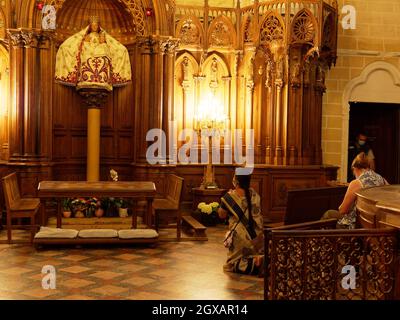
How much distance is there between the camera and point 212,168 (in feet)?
34.0

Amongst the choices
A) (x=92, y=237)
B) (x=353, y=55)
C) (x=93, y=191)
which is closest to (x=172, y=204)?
(x=93, y=191)

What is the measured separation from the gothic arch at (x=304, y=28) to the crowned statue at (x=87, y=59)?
3.12 meters

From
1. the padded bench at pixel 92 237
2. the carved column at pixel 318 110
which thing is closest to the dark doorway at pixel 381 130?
the carved column at pixel 318 110

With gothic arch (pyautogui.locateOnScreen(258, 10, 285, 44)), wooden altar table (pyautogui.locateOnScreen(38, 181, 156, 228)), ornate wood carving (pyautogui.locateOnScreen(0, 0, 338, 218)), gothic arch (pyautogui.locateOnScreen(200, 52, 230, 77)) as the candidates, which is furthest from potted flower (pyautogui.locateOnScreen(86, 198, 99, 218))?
gothic arch (pyautogui.locateOnScreen(258, 10, 285, 44))

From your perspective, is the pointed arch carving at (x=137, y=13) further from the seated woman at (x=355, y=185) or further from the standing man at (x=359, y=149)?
the seated woman at (x=355, y=185)

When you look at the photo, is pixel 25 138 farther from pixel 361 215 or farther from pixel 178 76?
pixel 361 215

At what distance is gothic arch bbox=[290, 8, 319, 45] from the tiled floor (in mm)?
4093

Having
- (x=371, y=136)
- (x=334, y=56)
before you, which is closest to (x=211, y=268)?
(x=334, y=56)

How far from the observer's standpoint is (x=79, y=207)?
29.5 ft

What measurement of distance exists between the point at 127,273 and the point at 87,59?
449cm

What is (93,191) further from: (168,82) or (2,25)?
(2,25)

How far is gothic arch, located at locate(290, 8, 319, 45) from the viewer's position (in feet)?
32.9

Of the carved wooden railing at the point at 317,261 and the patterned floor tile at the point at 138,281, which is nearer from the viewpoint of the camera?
the carved wooden railing at the point at 317,261

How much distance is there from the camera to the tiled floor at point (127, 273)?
18.1 feet
